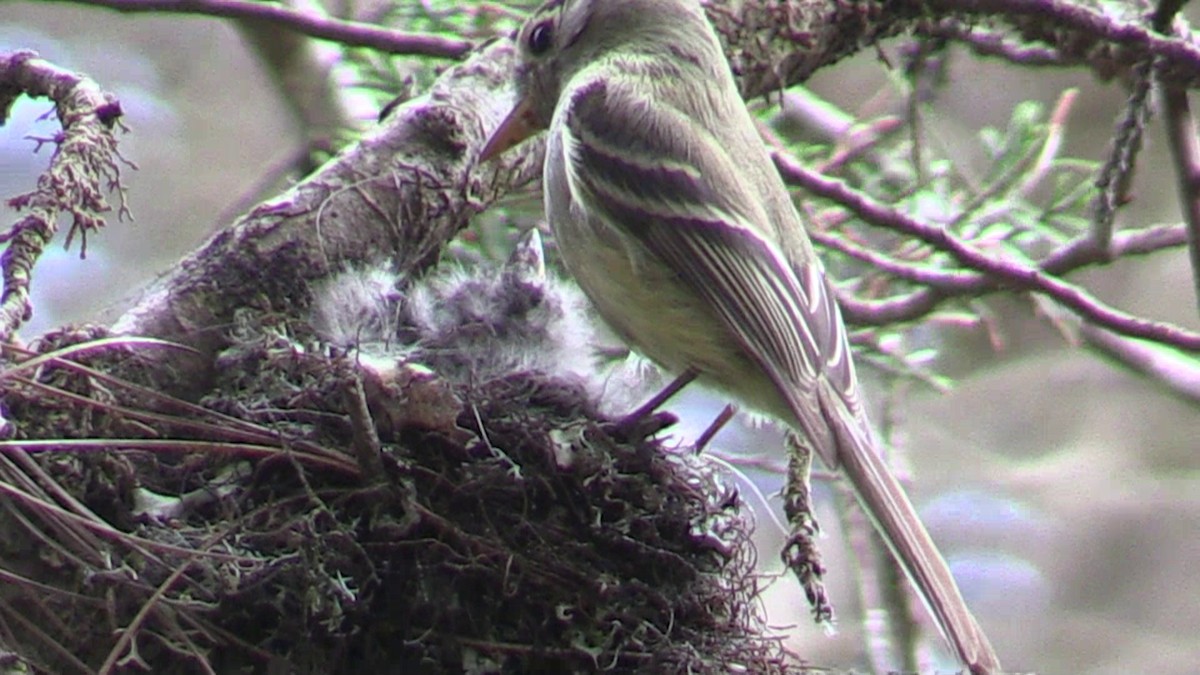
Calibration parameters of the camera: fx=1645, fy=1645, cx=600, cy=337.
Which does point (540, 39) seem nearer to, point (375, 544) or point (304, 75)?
point (375, 544)

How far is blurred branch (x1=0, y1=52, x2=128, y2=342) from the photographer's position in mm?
2750

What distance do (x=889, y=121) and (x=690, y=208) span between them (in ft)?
6.13

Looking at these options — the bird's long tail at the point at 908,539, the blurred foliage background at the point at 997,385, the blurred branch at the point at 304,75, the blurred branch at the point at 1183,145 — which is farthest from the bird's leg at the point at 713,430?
the blurred foliage background at the point at 997,385

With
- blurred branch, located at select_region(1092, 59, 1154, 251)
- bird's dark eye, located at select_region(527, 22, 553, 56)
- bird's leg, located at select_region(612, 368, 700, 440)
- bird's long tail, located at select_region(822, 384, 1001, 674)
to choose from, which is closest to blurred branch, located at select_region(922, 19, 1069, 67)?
blurred branch, located at select_region(1092, 59, 1154, 251)

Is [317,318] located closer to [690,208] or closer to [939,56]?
[690,208]

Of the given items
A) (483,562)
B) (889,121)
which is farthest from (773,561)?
(483,562)

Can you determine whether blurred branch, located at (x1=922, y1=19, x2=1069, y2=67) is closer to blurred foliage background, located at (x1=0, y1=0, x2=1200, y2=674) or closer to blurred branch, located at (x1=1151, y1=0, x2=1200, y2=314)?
blurred branch, located at (x1=1151, y1=0, x2=1200, y2=314)

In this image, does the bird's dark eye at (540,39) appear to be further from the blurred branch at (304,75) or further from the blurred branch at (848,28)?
the blurred branch at (304,75)

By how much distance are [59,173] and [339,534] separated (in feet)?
2.65

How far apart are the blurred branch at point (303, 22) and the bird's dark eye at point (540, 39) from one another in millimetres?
255

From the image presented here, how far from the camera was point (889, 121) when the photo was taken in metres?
5.28

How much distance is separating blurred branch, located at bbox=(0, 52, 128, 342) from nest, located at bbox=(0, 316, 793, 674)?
0.16 metres

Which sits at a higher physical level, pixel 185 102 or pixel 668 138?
pixel 668 138

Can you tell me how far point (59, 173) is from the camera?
2.90 m
